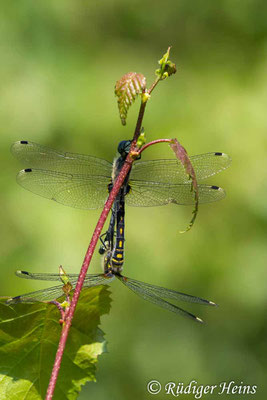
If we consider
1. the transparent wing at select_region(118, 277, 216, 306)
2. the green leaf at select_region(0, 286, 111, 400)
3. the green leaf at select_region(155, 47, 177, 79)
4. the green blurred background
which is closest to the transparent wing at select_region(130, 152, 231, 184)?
the transparent wing at select_region(118, 277, 216, 306)

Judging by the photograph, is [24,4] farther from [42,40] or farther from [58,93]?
[58,93]

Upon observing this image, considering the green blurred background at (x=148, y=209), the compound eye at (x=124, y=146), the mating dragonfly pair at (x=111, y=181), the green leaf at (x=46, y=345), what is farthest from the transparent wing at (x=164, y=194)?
the green blurred background at (x=148, y=209)

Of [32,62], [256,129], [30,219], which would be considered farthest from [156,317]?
[32,62]

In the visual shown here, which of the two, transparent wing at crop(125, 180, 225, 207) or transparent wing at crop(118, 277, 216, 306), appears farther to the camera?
transparent wing at crop(125, 180, 225, 207)

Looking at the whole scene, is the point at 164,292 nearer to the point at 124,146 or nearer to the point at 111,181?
the point at 111,181

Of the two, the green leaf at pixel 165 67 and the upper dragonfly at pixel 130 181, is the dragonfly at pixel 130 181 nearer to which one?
the upper dragonfly at pixel 130 181

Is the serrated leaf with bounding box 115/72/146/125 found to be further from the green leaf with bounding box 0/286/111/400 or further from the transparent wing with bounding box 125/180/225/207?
the transparent wing with bounding box 125/180/225/207

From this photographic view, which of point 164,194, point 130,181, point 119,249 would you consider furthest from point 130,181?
point 119,249
